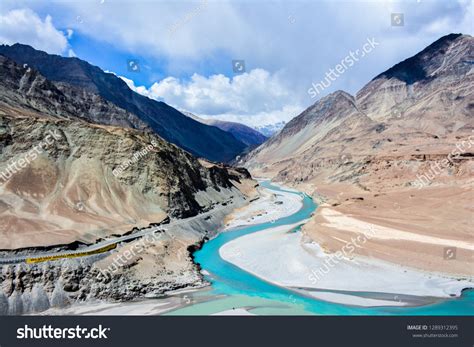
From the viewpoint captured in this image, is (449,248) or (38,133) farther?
(38,133)

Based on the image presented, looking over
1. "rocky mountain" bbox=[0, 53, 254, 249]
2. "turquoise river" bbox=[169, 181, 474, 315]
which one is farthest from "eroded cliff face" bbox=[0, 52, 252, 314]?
"turquoise river" bbox=[169, 181, 474, 315]

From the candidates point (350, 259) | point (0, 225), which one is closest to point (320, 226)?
point (350, 259)

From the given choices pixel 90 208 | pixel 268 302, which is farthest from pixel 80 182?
pixel 268 302

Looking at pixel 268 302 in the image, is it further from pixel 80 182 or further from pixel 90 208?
pixel 80 182

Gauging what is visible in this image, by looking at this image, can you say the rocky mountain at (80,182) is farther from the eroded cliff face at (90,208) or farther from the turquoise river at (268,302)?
the turquoise river at (268,302)

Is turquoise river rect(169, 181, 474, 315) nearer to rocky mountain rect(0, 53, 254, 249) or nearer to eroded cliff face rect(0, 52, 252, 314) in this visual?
eroded cliff face rect(0, 52, 252, 314)

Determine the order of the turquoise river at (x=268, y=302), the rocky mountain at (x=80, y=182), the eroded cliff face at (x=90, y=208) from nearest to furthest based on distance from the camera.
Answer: the turquoise river at (x=268, y=302), the eroded cliff face at (x=90, y=208), the rocky mountain at (x=80, y=182)

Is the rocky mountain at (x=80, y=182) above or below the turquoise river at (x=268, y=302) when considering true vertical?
above

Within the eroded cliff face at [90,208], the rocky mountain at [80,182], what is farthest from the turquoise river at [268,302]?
the rocky mountain at [80,182]

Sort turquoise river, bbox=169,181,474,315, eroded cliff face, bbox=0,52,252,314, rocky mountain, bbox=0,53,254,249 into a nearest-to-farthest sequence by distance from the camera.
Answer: turquoise river, bbox=169,181,474,315 < eroded cliff face, bbox=0,52,252,314 < rocky mountain, bbox=0,53,254,249

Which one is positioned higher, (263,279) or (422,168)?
(422,168)

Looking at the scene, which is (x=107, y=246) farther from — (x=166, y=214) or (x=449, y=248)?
Result: (x=449, y=248)
